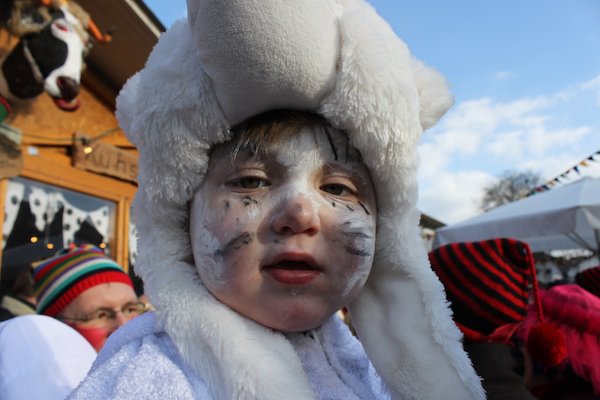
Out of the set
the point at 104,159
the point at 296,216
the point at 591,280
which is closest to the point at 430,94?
the point at 296,216

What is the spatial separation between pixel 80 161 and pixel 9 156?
2.72ft

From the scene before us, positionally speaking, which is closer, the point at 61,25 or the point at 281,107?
the point at 281,107

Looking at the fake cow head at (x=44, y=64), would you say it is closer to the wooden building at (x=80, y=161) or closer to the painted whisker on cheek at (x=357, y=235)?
the wooden building at (x=80, y=161)

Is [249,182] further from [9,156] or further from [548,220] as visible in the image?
[548,220]

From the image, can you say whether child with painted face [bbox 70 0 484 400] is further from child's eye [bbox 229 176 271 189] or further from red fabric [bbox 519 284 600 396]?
red fabric [bbox 519 284 600 396]

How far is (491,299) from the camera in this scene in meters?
1.78

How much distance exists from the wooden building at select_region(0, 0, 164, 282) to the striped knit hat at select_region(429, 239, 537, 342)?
3505 millimetres

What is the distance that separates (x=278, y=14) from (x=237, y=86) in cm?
16

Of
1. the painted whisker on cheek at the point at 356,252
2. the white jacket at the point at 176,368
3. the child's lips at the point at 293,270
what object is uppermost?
the painted whisker on cheek at the point at 356,252

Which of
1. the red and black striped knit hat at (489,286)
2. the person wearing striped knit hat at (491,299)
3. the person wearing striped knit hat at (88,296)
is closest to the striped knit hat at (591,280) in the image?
the red and black striped knit hat at (489,286)

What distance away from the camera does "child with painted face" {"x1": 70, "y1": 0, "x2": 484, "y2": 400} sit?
910 millimetres

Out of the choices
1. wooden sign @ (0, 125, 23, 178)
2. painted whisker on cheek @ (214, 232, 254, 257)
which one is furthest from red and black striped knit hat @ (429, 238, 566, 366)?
wooden sign @ (0, 125, 23, 178)

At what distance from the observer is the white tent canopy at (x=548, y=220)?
412cm

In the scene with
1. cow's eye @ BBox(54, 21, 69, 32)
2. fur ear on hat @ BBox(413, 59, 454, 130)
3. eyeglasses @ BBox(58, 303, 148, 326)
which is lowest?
eyeglasses @ BBox(58, 303, 148, 326)
